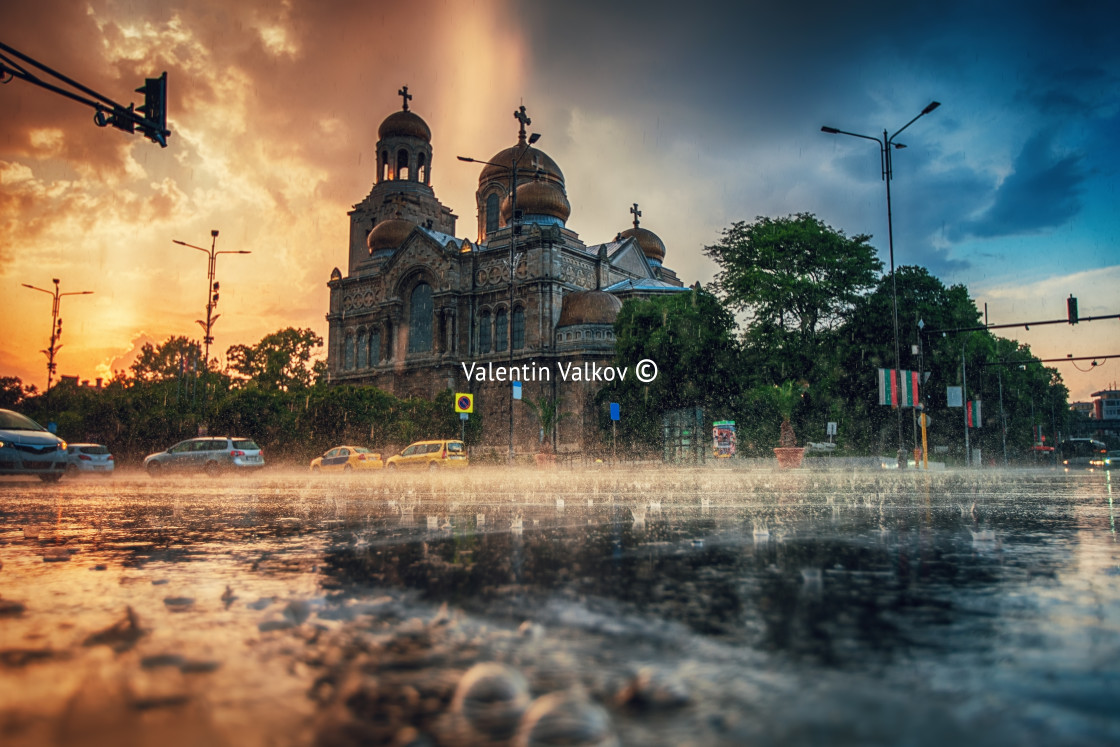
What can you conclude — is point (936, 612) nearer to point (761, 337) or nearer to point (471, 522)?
point (471, 522)

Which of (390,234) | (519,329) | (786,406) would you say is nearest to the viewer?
(786,406)

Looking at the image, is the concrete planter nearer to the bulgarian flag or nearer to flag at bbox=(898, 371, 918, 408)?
the bulgarian flag

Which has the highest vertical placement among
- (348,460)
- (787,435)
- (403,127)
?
(403,127)

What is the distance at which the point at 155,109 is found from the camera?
13.6m

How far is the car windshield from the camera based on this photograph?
18.5 metres

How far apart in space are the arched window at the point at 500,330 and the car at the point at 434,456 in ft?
67.0

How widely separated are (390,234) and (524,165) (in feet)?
40.6

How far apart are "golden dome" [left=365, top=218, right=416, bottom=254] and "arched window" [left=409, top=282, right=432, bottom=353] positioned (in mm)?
5788

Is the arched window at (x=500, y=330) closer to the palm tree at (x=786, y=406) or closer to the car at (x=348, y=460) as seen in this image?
the car at (x=348, y=460)

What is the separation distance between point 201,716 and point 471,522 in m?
5.90

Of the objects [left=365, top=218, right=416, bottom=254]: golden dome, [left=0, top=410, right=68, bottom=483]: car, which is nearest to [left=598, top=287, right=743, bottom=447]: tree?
[left=0, top=410, right=68, bottom=483]: car

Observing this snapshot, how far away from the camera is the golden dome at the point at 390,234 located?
6266 centimetres

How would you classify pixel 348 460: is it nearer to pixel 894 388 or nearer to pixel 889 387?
pixel 889 387

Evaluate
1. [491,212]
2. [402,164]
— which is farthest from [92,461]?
[402,164]
